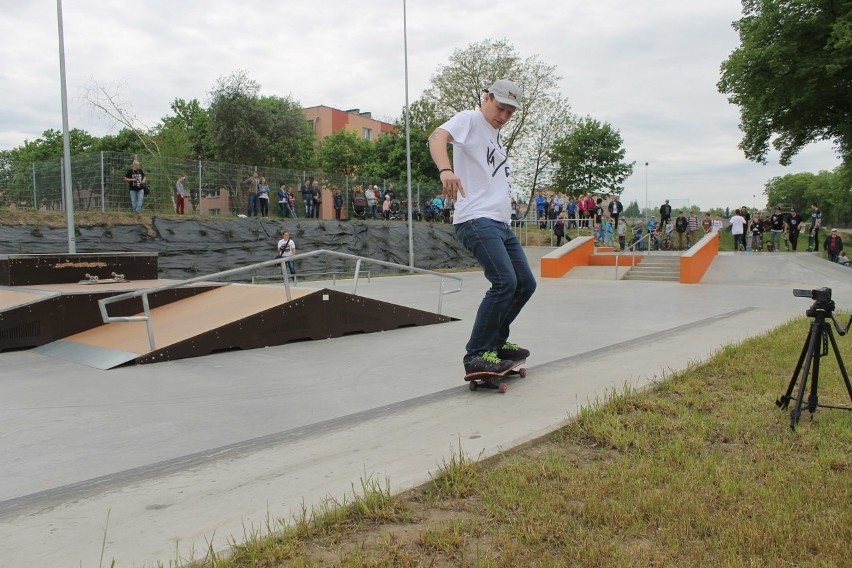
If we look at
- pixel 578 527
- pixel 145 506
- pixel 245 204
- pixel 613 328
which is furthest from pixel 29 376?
pixel 245 204

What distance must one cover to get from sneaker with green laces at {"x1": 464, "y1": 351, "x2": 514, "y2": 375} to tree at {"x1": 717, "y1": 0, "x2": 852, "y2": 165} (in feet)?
80.6

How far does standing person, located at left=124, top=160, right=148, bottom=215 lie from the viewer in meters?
19.1

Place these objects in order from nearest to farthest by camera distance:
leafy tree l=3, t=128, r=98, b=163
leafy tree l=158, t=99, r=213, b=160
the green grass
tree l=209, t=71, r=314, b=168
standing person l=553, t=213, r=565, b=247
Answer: the green grass, standing person l=553, t=213, r=565, b=247, tree l=209, t=71, r=314, b=168, leafy tree l=158, t=99, r=213, b=160, leafy tree l=3, t=128, r=98, b=163

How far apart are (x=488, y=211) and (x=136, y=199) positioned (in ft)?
58.5

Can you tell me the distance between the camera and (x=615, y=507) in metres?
2.38

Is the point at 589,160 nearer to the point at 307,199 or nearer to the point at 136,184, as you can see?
the point at 307,199

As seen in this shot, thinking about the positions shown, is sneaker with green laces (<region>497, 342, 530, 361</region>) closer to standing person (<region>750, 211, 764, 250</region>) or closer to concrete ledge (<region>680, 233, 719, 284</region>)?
concrete ledge (<region>680, 233, 719, 284</region>)

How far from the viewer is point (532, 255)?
26766 mm

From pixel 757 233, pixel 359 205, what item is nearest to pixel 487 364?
pixel 359 205

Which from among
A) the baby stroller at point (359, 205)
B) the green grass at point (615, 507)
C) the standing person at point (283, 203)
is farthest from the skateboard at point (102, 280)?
the baby stroller at point (359, 205)

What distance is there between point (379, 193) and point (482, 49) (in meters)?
18.9

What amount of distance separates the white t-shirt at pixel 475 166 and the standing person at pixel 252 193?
19.4 m

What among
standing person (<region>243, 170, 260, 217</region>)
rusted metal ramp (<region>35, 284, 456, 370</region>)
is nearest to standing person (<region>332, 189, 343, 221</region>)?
standing person (<region>243, 170, 260, 217</region>)

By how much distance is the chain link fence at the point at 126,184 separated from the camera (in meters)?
18.3
